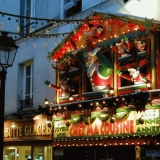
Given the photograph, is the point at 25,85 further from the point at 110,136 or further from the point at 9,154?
the point at 110,136

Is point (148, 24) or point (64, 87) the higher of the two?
point (148, 24)

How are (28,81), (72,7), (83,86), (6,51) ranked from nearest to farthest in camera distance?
(6,51) < (83,86) < (72,7) < (28,81)

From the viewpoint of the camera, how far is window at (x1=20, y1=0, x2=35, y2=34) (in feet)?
53.2

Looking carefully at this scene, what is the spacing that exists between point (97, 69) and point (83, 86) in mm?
987

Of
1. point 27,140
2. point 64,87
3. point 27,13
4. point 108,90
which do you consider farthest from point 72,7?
point 27,140

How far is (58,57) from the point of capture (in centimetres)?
1346

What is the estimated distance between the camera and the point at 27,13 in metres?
16.9

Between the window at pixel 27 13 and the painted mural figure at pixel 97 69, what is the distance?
445 centimetres

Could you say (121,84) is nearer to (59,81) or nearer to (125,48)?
(125,48)

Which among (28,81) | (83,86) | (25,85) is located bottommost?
(83,86)

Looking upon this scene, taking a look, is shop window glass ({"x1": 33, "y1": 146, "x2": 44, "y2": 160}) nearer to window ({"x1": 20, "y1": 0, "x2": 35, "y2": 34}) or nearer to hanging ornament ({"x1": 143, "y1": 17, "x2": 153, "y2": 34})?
window ({"x1": 20, "y1": 0, "x2": 35, "y2": 34})

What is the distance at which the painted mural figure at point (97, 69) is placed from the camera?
11461 mm

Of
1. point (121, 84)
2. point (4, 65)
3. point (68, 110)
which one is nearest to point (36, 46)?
point (68, 110)

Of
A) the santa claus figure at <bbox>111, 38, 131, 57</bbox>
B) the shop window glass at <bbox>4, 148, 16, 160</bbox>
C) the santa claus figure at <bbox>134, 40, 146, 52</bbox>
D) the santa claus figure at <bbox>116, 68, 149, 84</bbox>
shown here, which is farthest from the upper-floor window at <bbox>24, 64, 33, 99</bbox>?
the santa claus figure at <bbox>134, 40, 146, 52</bbox>
